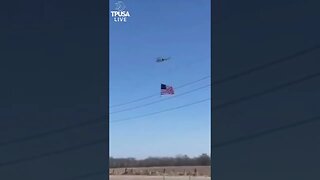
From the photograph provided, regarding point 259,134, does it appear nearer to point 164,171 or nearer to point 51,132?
point 51,132

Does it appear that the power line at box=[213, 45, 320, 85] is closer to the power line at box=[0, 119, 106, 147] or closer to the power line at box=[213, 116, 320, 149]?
the power line at box=[213, 116, 320, 149]

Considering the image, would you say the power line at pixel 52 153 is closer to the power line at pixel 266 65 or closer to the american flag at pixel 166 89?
the power line at pixel 266 65

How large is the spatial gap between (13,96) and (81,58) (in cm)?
77

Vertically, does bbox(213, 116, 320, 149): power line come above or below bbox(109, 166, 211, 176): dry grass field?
above

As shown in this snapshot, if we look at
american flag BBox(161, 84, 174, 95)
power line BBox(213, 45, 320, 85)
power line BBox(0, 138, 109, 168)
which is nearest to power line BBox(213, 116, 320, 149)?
power line BBox(213, 45, 320, 85)

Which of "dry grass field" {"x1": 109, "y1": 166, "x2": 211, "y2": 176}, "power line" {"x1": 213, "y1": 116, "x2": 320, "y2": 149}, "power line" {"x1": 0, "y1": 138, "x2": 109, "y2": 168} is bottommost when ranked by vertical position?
"dry grass field" {"x1": 109, "y1": 166, "x2": 211, "y2": 176}

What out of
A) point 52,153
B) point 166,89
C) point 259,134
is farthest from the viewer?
point 166,89

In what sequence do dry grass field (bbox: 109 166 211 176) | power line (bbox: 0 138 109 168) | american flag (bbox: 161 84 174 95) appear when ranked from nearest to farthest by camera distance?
1. power line (bbox: 0 138 109 168)
2. american flag (bbox: 161 84 174 95)
3. dry grass field (bbox: 109 166 211 176)

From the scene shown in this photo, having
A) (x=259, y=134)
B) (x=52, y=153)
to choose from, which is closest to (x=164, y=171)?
(x=52, y=153)

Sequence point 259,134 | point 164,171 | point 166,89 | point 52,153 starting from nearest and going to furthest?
point 259,134 < point 52,153 < point 166,89 < point 164,171

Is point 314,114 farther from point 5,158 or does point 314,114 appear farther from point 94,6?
point 5,158

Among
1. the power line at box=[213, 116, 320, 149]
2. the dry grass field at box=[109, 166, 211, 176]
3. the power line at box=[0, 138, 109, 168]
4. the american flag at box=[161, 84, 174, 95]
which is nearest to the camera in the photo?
the power line at box=[213, 116, 320, 149]

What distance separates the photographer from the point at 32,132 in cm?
571

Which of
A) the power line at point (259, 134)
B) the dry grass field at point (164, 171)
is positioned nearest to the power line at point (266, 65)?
the power line at point (259, 134)
